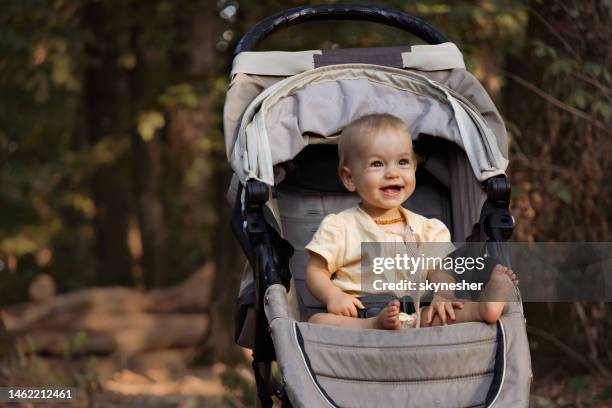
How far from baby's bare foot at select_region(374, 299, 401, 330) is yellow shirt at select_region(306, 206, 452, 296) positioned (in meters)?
0.65

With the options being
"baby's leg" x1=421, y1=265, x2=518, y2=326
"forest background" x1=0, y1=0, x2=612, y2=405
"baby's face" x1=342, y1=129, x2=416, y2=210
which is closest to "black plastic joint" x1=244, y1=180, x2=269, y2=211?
"baby's face" x1=342, y1=129, x2=416, y2=210

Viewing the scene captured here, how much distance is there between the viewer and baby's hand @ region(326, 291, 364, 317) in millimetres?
4102

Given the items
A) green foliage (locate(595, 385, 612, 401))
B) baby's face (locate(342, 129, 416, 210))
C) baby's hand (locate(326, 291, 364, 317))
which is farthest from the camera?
green foliage (locate(595, 385, 612, 401))

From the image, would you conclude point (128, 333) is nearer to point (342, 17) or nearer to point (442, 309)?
point (342, 17)

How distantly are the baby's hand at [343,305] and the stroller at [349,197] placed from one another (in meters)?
0.23

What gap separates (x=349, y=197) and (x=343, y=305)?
1132 mm

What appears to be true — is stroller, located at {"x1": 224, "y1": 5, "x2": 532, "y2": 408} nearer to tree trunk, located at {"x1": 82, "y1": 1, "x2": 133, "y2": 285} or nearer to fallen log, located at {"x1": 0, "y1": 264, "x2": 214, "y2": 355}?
fallen log, located at {"x1": 0, "y1": 264, "x2": 214, "y2": 355}

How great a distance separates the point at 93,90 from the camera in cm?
1380

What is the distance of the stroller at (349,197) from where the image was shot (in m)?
3.62

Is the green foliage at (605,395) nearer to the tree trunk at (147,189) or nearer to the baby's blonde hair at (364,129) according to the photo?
the baby's blonde hair at (364,129)

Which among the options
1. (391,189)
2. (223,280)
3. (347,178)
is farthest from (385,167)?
(223,280)

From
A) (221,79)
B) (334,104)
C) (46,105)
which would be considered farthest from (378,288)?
(46,105)

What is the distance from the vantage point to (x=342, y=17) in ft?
17.3

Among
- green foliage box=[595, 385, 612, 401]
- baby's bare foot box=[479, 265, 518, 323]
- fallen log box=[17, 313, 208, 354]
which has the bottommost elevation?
fallen log box=[17, 313, 208, 354]
